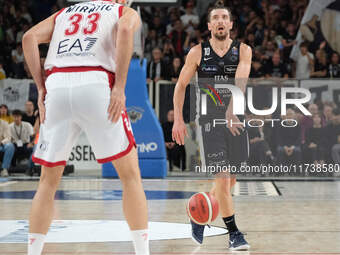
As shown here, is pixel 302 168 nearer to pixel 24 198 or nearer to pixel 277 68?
pixel 277 68

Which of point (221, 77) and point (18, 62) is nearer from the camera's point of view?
point (221, 77)

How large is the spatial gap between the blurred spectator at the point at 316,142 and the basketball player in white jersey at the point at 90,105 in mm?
9866

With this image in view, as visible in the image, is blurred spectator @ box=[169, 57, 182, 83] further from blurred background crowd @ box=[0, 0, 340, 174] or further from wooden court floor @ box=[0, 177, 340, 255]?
wooden court floor @ box=[0, 177, 340, 255]

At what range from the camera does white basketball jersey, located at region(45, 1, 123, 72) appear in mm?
3766

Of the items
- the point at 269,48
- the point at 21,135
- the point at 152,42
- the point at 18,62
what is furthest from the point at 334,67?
the point at 18,62

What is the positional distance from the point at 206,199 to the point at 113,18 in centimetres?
204

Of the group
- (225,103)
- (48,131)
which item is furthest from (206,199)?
(48,131)

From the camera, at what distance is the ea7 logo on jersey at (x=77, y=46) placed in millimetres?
3764

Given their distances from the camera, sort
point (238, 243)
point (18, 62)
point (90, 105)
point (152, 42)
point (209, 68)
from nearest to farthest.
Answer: point (90, 105) < point (238, 243) < point (209, 68) < point (18, 62) < point (152, 42)

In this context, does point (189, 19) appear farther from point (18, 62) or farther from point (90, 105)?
point (90, 105)

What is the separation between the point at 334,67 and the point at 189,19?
4.42 m

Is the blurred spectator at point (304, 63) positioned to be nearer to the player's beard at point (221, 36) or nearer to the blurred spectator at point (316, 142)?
the blurred spectator at point (316, 142)

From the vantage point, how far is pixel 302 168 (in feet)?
44.8

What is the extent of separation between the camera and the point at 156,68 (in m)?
15.2
